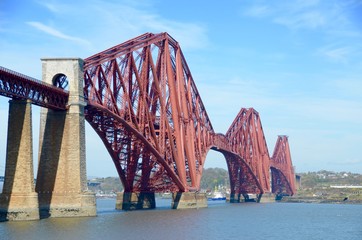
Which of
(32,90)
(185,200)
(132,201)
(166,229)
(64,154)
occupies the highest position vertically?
(32,90)

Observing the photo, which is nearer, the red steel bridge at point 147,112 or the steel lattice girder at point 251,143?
the red steel bridge at point 147,112

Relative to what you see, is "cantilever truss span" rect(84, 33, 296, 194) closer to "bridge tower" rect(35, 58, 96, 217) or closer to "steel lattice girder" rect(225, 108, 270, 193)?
"bridge tower" rect(35, 58, 96, 217)

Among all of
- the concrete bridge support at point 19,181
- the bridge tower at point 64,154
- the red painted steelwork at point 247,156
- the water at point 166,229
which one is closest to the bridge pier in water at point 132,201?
the water at point 166,229

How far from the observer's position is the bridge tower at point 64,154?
72.2m

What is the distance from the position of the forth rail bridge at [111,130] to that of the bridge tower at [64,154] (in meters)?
0.11

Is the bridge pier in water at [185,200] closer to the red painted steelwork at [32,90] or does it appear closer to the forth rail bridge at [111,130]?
the forth rail bridge at [111,130]

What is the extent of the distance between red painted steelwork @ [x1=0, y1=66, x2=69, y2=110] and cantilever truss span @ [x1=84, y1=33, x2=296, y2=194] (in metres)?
6.41

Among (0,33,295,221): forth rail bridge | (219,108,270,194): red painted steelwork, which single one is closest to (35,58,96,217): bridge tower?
(0,33,295,221): forth rail bridge

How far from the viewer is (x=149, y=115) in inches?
3777

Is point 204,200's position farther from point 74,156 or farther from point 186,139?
point 74,156

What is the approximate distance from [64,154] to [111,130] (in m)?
21.8

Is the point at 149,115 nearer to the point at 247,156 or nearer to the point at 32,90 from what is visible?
the point at 32,90

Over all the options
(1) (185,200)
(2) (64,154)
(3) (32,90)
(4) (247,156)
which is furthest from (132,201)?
(4) (247,156)

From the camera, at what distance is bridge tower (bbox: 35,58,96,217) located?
72188 mm
